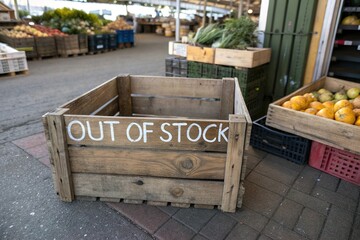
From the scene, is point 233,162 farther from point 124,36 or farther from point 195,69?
point 124,36

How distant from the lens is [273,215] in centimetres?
221

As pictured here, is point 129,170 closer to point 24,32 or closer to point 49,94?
point 49,94

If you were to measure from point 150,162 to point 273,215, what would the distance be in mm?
1103

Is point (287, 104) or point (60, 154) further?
point (287, 104)

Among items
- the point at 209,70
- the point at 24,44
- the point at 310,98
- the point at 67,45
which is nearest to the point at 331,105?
the point at 310,98

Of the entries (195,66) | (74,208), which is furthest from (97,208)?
(195,66)

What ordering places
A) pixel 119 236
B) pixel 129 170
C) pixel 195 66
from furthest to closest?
1. pixel 195 66
2. pixel 129 170
3. pixel 119 236

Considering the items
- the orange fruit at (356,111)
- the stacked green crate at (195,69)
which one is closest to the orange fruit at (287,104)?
the orange fruit at (356,111)

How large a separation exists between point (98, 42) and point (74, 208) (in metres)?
10.5

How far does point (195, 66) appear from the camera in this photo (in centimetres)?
422

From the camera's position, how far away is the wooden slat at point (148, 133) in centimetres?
195

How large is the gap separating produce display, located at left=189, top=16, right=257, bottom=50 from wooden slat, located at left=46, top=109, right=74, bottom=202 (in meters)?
2.69

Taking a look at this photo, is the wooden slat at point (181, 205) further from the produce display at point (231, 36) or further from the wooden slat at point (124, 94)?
the produce display at point (231, 36)

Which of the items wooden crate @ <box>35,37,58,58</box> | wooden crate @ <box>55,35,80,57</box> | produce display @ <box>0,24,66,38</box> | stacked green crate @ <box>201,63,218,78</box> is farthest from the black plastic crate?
wooden crate @ <box>55,35,80,57</box>
